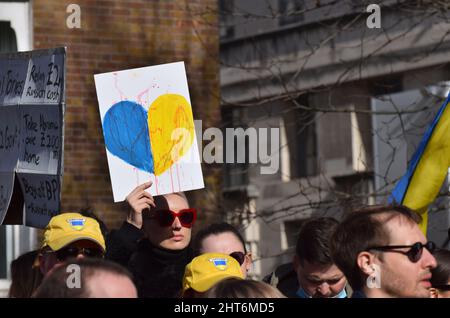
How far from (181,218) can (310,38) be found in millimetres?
18746

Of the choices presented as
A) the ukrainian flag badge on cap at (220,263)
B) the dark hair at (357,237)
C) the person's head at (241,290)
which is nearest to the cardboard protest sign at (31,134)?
the ukrainian flag badge on cap at (220,263)

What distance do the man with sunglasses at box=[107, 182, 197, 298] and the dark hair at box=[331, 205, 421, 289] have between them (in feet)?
5.32

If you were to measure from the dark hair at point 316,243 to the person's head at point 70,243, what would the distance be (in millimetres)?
941

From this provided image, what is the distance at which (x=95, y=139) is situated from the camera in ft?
39.2

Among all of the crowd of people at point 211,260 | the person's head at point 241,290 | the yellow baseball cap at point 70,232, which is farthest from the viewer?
the yellow baseball cap at point 70,232

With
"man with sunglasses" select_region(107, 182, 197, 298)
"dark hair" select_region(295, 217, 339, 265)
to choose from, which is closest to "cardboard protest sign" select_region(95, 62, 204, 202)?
"man with sunglasses" select_region(107, 182, 197, 298)

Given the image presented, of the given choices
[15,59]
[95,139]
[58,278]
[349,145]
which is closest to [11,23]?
[95,139]

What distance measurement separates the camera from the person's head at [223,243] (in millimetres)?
6785

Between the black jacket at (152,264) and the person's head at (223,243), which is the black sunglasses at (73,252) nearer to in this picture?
the black jacket at (152,264)

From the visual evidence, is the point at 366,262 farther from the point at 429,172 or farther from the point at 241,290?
the point at 429,172

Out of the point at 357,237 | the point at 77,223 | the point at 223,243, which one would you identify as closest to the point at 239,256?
the point at 223,243

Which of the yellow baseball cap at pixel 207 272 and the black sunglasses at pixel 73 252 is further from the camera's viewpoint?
the black sunglasses at pixel 73 252

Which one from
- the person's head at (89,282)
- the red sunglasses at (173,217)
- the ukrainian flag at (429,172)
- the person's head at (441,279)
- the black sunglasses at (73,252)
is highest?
the ukrainian flag at (429,172)
